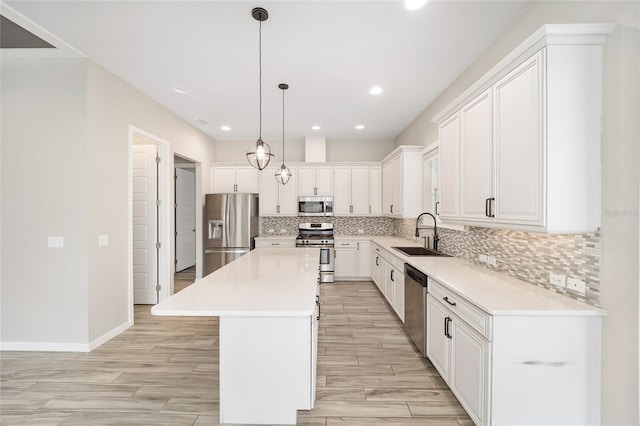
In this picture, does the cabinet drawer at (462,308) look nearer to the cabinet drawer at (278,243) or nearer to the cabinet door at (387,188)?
the cabinet door at (387,188)

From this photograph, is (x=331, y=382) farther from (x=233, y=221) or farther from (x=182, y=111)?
(x=182, y=111)

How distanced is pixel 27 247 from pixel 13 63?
1.88 m

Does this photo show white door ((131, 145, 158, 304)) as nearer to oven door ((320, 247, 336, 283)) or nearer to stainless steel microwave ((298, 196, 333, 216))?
stainless steel microwave ((298, 196, 333, 216))

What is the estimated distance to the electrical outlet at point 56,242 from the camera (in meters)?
2.98

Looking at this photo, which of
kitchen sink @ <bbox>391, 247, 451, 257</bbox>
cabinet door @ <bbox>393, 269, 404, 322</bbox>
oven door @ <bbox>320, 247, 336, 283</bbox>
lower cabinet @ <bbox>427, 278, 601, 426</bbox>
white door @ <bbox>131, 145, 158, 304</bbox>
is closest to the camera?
lower cabinet @ <bbox>427, 278, 601, 426</bbox>

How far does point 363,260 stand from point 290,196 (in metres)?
1.98

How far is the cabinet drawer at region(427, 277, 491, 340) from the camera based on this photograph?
172cm

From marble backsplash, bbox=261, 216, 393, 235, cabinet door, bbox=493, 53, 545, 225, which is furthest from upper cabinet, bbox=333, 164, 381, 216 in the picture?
cabinet door, bbox=493, 53, 545, 225

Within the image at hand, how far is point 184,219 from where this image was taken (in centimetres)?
736

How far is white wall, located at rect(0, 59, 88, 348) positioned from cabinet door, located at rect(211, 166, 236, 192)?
312cm

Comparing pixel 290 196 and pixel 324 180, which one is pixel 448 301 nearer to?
pixel 324 180

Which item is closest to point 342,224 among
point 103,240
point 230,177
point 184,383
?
point 230,177

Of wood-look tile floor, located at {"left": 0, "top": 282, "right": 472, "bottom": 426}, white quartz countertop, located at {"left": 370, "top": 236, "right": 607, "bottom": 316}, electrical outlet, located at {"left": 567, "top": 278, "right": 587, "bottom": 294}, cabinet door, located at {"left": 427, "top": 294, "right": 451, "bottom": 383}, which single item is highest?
electrical outlet, located at {"left": 567, "top": 278, "right": 587, "bottom": 294}

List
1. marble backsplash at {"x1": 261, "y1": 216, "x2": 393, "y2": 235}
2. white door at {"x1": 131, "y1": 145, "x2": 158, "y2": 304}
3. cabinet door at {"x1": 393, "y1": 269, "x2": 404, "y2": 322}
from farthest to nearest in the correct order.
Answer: marble backsplash at {"x1": 261, "y1": 216, "x2": 393, "y2": 235} → white door at {"x1": 131, "y1": 145, "x2": 158, "y2": 304} → cabinet door at {"x1": 393, "y1": 269, "x2": 404, "y2": 322}
